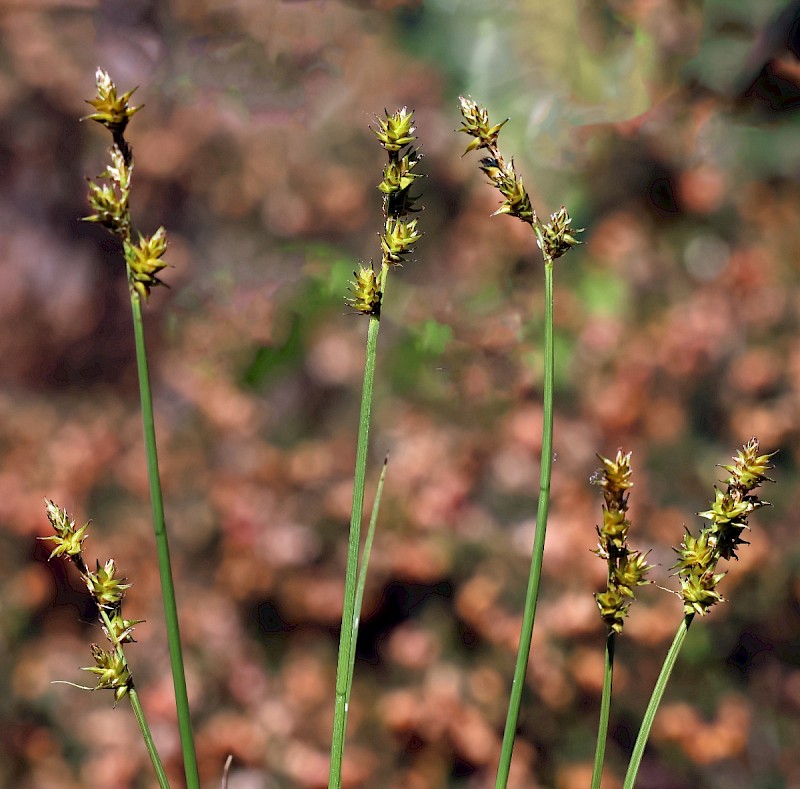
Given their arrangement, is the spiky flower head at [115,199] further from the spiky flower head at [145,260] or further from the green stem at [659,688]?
the green stem at [659,688]

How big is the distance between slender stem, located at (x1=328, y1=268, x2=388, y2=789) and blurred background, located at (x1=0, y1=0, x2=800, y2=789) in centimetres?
54

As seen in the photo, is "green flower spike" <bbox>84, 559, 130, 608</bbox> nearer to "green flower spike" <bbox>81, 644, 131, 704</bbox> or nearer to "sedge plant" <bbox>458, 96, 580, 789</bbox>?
"green flower spike" <bbox>81, 644, 131, 704</bbox>

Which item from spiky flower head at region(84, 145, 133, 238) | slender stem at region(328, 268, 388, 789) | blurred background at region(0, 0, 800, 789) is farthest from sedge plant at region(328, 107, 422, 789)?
blurred background at region(0, 0, 800, 789)

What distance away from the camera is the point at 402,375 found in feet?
3.47

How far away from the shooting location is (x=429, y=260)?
3.49ft

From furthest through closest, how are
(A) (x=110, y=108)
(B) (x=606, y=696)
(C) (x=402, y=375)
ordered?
(C) (x=402, y=375), (B) (x=606, y=696), (A) (x=110, y=108)

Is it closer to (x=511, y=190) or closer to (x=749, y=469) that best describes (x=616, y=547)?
(x=749, y=469)

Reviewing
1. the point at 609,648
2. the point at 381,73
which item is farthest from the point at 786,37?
the point at 609,648

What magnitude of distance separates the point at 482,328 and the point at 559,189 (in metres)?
0.20

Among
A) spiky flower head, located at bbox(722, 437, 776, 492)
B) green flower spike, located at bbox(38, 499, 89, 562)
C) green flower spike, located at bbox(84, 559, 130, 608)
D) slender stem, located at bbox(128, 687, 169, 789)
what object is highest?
spiky flower head, located at bbox(722, 437, 776, 492)

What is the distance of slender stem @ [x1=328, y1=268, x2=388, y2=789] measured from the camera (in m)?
0.41

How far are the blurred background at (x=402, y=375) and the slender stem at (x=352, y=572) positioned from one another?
545mm

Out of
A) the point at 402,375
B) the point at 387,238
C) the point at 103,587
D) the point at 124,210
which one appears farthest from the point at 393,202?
the point at 402,375

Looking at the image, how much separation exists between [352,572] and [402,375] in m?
0.62
